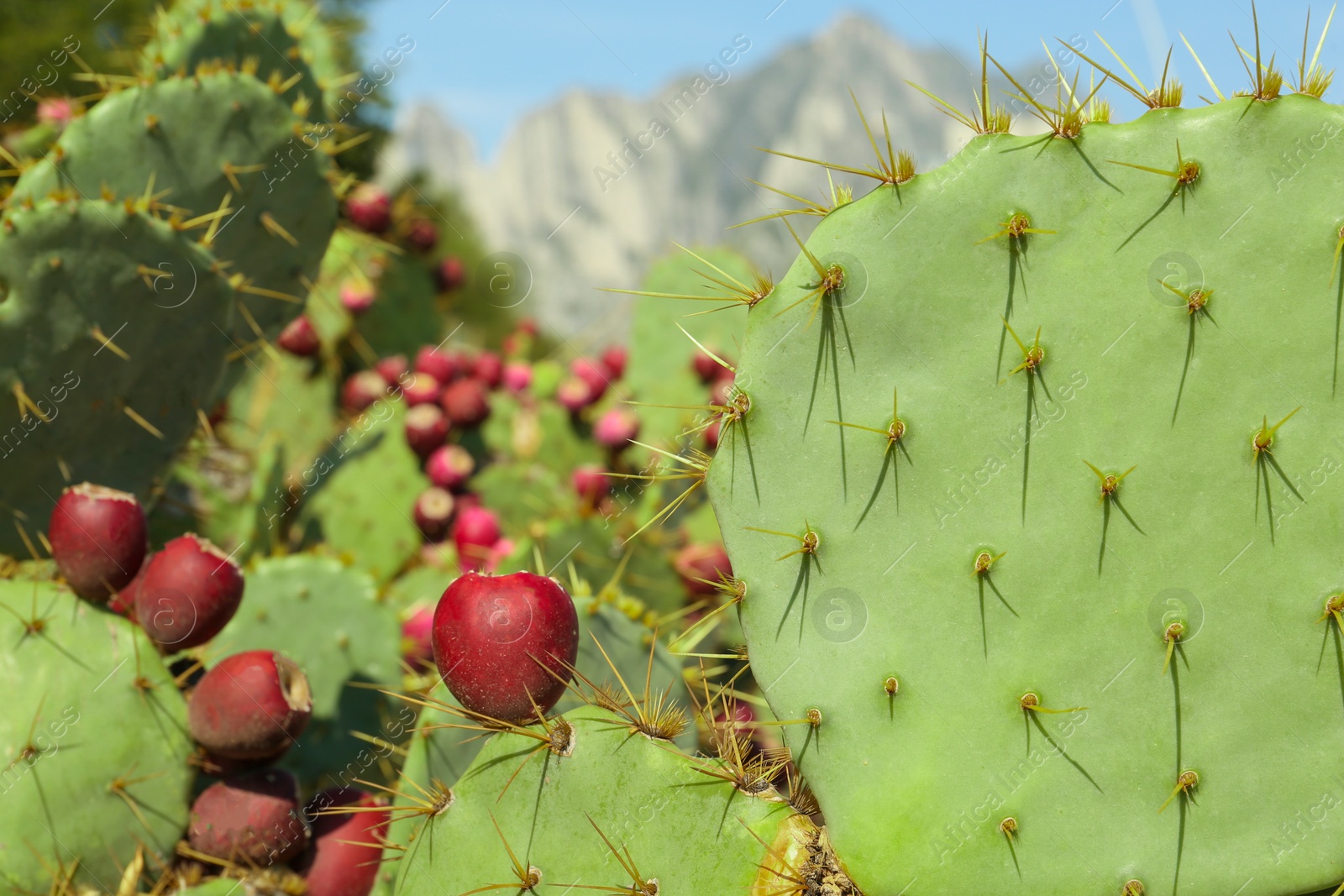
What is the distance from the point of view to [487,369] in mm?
4422

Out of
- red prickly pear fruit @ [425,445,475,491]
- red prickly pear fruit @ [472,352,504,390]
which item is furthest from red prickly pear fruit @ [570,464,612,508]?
red prickly pear fruit @ [472,352,504,390]

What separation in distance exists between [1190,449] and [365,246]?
11.6ft

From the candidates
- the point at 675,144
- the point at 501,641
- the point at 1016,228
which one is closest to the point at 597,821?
the point at 501,641

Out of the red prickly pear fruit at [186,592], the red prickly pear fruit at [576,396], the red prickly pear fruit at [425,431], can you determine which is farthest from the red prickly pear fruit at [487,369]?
the red prickly pear fruit at [186,592]

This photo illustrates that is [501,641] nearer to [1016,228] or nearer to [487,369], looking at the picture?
[1016,228]

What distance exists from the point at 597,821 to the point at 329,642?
126 centimetres

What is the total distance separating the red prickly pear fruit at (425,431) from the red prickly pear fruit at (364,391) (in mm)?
485

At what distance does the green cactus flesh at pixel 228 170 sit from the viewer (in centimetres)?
201

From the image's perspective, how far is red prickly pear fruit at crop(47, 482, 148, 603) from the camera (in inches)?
60.3

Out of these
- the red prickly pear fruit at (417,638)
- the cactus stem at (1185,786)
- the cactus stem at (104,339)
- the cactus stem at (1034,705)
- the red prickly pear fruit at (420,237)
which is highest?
the cactus stem at (1034,705)

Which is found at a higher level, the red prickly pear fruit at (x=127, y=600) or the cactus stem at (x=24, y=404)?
the cactus stem at (x=24, y=404)

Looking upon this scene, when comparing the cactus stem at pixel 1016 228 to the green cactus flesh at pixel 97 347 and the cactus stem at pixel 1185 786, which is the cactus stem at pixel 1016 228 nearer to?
the cactus stem at pixel 1185 786

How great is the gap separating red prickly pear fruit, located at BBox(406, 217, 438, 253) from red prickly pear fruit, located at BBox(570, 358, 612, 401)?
1196 millimetres

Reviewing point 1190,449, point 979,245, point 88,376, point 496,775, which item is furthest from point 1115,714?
point 88,376
